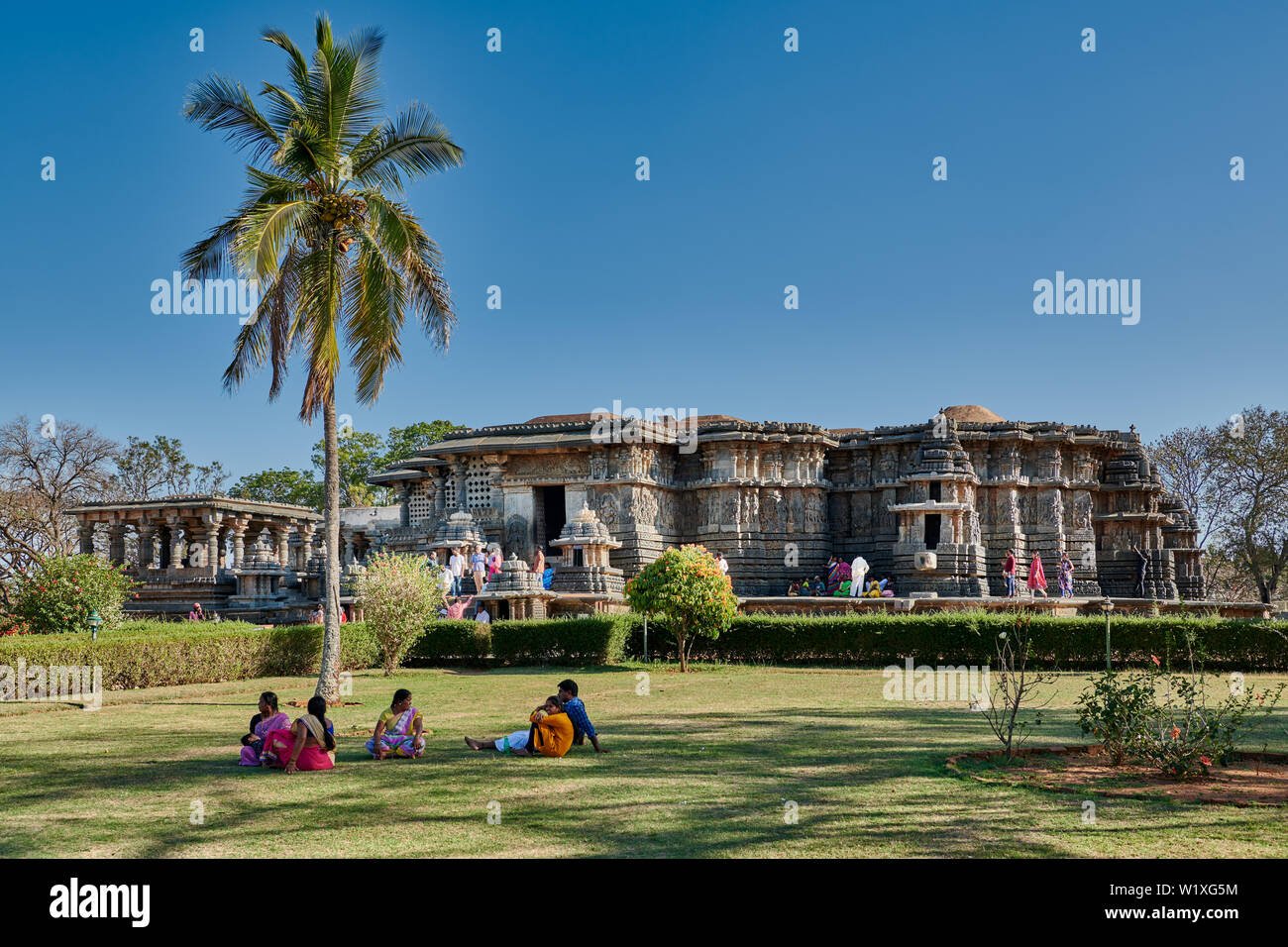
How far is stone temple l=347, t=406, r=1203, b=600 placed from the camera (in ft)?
118

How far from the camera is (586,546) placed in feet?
104

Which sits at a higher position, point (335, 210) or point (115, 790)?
point (335, 210)

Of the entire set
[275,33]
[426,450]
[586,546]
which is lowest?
[586,546]

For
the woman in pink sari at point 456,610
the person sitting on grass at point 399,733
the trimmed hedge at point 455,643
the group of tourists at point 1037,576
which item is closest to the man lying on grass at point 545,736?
the person sitting on grass at point 399,733

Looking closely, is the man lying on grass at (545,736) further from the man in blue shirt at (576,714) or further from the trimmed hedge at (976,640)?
the trimmed hedge at (976,640)

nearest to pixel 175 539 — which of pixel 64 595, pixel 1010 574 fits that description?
pixel 64 595

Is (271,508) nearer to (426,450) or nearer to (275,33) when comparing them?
(426,450)

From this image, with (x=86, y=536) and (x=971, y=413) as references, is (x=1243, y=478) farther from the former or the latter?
(x=86, y=536)

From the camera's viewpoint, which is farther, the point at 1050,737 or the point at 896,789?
the point at 1050,737

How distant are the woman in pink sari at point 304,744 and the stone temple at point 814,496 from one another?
24862mm

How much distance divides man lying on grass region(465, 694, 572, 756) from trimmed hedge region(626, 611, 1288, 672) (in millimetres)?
13888

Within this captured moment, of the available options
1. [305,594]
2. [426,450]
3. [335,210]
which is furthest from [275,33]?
[305,594]
